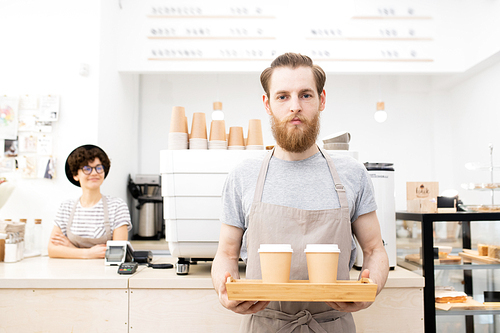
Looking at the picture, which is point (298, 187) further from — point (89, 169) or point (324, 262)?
point (89, 169)

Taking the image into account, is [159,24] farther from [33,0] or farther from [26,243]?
[26,243]

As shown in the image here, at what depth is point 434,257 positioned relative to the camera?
1.83m

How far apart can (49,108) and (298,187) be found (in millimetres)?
3065

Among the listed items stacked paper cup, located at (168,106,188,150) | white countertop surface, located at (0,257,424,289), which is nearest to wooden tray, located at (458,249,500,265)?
white countertop surface, located at (0,257,424,289)

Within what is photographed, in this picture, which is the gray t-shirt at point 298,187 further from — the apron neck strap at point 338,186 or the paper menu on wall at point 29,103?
the paper menu on wall at point 29,103

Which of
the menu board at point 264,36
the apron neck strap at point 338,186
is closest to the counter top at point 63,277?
the apron neck strap at point 338,186

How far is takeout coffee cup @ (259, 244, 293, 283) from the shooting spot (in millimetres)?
970

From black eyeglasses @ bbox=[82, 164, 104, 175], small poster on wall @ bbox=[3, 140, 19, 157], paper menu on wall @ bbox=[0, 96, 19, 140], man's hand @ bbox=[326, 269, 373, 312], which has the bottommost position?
man's hand @ bbox=[326, 269, 373, 312]

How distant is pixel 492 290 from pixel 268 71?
176 centimetres

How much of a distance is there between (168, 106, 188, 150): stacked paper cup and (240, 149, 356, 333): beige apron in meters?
0.56

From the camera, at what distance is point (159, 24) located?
3973mm

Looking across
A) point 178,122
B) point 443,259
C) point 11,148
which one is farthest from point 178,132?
point 11,148

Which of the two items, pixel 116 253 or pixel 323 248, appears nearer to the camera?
pixel 323 248

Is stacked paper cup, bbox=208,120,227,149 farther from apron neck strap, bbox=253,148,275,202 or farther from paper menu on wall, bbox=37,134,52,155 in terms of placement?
paper menu on wall, bbox=37,134,52,155
